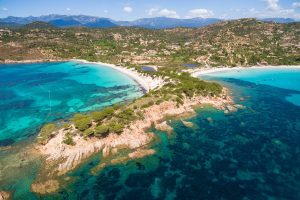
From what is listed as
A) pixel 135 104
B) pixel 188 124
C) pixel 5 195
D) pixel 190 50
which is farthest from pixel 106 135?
pixel 190 50

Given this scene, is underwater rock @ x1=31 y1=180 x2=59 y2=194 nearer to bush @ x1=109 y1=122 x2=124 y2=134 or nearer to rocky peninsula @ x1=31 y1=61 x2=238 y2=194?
rocky peninsula @ x1=31 y1=61 x2=238 y2=194

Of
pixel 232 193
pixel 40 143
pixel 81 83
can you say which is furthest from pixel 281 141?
pixel 81 83

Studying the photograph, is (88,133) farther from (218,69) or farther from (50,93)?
(218,69)

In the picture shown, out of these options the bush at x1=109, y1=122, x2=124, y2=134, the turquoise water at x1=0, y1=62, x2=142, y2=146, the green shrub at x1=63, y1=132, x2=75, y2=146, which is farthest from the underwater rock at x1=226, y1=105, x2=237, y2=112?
the green shrub at x1=63, y1=132, x2=75, y2=146

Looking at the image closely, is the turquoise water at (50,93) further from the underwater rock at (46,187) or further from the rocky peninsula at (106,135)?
the underwater rock at (46,187)

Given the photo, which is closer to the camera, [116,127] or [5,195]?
[5,195]

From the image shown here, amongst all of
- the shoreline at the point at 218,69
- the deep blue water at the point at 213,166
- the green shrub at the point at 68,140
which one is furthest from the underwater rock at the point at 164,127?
the shoreline at the point at 218,69
